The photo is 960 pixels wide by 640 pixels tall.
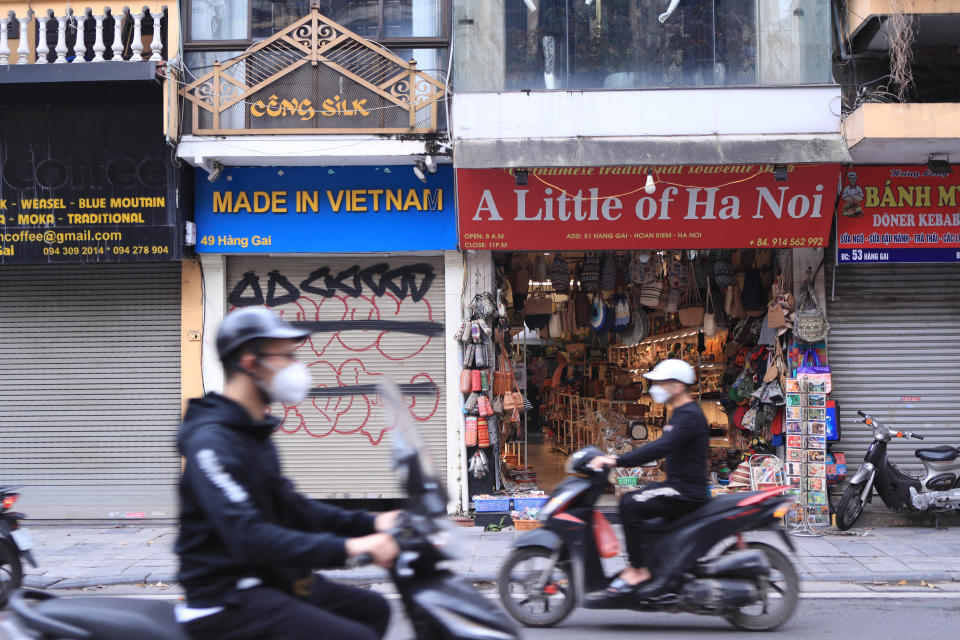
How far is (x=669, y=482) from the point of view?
5.95 meters

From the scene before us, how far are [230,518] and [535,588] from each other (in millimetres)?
3756

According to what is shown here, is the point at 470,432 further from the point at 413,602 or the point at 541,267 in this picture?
the point at 413,602

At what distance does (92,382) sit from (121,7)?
15.7 ft

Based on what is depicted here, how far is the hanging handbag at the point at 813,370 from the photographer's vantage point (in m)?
9.80

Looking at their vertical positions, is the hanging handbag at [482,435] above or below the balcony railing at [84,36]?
below

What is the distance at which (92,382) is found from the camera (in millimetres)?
10906

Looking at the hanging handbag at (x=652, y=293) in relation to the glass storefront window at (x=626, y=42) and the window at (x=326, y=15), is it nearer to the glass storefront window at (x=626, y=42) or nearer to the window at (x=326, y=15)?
the glass storefront window at (x=626, y=42)

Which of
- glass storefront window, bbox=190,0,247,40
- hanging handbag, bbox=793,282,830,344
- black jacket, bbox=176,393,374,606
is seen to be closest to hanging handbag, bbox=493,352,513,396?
hanging handbag, bbox=793,282,830,344

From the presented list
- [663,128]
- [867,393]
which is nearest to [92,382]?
[663,128]

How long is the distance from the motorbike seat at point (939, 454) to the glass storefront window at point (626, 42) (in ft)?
15.6

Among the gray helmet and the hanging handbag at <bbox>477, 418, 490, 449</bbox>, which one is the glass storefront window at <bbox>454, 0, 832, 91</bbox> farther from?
the gray helmet

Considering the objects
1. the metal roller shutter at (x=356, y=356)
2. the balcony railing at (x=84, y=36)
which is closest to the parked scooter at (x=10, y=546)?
the metal roller shutter at (x=356, y=356)

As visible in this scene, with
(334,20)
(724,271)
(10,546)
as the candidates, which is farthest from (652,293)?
(10,546)

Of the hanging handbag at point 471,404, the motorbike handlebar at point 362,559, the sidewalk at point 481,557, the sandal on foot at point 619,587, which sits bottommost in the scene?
the sidewalk at point 481,557
